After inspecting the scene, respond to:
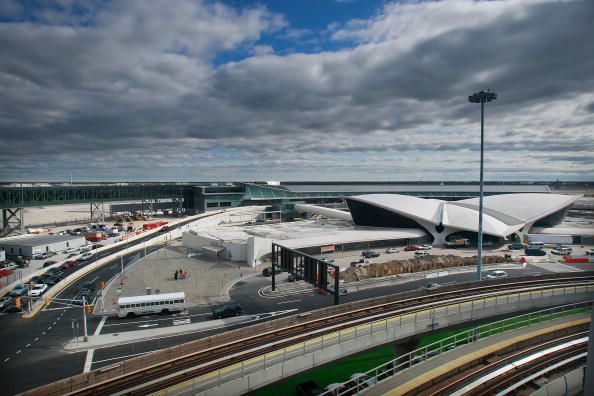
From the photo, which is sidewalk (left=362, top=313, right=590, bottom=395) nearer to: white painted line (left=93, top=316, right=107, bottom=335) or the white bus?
the white bus

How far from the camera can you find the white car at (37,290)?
29.5 meters

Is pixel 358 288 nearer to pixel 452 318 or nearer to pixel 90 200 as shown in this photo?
pixel 452 318

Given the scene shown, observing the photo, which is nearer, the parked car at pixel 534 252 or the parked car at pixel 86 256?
the parked car at pixel 86 256

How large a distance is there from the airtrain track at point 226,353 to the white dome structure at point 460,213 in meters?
30.8

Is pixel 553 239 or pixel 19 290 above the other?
pixel 553 239

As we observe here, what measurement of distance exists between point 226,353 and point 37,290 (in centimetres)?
2534

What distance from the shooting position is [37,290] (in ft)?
98.6

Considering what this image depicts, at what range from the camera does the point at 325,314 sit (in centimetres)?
1919

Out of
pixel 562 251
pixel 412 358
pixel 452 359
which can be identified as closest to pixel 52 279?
pixel 412 358

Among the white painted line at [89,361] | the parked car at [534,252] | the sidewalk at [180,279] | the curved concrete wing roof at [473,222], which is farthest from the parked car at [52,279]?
the parked car at [534,252]

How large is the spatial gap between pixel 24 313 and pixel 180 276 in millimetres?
13075

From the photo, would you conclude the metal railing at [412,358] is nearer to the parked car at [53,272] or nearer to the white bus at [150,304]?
the white bus at [150,304]

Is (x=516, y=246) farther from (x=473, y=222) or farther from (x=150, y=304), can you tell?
(x=150, y=304)

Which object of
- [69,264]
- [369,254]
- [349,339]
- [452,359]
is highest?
[349,339]
